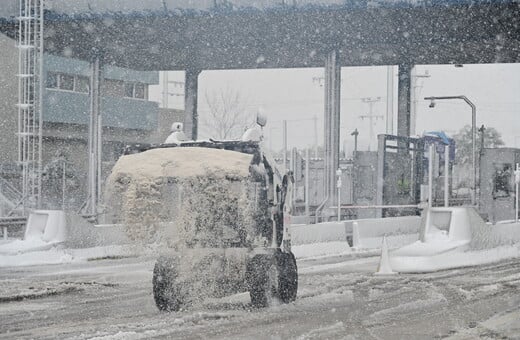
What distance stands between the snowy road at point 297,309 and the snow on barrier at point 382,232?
606cm

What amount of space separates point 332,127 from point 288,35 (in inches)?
147

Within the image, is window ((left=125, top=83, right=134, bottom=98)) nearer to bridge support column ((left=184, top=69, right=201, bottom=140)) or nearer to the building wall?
the building wall

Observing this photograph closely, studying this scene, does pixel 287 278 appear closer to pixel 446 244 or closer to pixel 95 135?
pixel 446 244

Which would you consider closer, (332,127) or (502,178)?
(332,127)

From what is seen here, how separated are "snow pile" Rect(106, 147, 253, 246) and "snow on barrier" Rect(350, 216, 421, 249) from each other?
13159mm

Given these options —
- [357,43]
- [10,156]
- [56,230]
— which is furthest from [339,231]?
[10,156]

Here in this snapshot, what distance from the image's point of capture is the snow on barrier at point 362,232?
23.6 meters

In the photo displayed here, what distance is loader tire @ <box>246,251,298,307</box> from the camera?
1197cm

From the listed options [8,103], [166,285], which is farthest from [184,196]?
[8,103]

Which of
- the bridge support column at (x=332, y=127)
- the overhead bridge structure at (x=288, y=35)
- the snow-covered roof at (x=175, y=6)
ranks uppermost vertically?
the snow-covered roof at (x=175, y=6)

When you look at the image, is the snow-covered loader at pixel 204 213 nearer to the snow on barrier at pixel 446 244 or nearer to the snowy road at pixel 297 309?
the snowy road at pixel 297 309

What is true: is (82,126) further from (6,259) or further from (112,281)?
(112,281)

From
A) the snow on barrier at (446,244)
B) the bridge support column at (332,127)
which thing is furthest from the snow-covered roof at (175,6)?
the snow on barrier at (446,244)

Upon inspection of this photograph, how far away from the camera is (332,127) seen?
109ft
